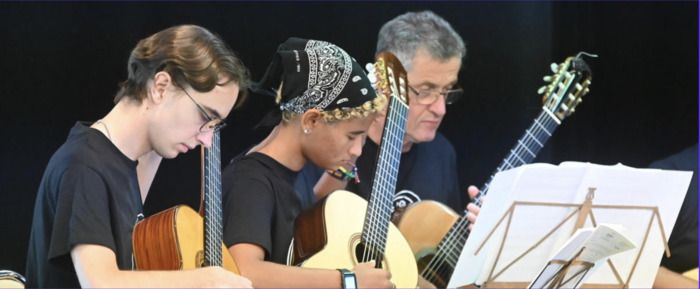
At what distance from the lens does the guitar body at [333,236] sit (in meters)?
3.90

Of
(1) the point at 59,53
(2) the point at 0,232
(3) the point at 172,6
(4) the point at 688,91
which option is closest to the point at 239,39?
(3) the point at 172,6

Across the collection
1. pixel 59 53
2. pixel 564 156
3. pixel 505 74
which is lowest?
pixel 564 156

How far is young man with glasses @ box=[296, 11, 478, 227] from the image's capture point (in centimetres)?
465

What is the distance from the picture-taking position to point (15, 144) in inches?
173

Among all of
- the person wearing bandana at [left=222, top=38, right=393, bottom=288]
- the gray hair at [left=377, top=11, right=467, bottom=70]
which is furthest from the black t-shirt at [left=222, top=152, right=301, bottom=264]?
the gray hair at [left=377, top=11, right=467, bottom=70]

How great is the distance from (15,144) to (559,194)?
176 centimetres

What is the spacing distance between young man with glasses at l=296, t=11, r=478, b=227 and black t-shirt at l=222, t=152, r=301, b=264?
525 millimetres

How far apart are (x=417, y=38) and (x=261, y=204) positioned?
→ 3.79 feet

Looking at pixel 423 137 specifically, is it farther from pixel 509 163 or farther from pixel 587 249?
pixel 587 249

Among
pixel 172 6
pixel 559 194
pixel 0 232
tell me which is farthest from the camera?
pixel 172 6

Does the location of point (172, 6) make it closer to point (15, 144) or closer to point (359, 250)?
point (15, 144)

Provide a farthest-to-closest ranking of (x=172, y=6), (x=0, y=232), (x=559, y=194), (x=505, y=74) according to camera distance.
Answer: (x=505, y=74) → (x=172, y=6) → (x=0, y=232) → (x=559, y=194)

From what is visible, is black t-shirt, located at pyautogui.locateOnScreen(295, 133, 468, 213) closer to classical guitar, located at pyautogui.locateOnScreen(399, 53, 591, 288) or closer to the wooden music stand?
classical guitar, located at pyautogui.locateOnScreen(399, 53, 591, 288)

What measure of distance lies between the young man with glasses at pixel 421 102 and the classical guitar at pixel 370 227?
467 mm
